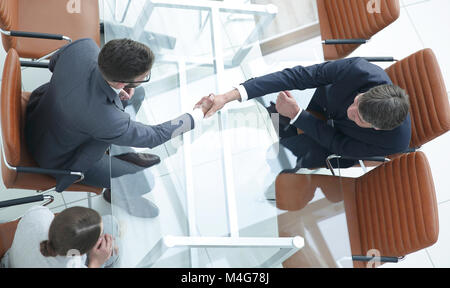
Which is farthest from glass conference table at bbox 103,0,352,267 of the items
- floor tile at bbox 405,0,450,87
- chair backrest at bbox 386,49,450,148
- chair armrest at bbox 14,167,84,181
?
floor tile at bbox 405,0,450,87

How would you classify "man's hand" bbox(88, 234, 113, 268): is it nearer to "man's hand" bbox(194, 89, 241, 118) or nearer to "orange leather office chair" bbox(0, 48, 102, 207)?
"orange leather office chair" bbox(0, 48, 102, 207)

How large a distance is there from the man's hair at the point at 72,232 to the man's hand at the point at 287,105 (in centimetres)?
91

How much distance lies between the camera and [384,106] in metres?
1.83

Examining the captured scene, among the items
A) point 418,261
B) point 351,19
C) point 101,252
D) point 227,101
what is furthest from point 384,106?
point 418,261

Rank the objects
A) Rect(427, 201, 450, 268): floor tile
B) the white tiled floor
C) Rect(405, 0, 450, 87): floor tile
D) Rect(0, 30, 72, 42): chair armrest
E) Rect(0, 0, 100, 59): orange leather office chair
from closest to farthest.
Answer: Rect(0, 30, 72, 42): chair armrest
Rect(0, 0, 100, 59): orange leather office chair
the white tiled floor
Rect(427, 201, 450, 268): floor tile
Rect(405, 0, 450, 87): floor tile

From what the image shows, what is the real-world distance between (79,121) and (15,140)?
0.77ft

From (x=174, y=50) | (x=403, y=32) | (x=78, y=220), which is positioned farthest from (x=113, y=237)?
(x=403, y=32)

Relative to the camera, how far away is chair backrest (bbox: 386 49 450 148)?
2021mm

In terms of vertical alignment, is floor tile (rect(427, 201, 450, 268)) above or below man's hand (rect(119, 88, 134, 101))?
below

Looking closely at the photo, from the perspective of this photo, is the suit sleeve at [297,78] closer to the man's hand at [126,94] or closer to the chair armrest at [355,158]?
the chair armrest at [355,158]

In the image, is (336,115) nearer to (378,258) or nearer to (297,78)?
(297,78)

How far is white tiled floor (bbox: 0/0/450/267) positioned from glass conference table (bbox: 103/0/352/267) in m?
0.24

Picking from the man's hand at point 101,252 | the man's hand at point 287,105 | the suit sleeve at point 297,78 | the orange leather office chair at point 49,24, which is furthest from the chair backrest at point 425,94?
the orange leather office chair at point 49,24
